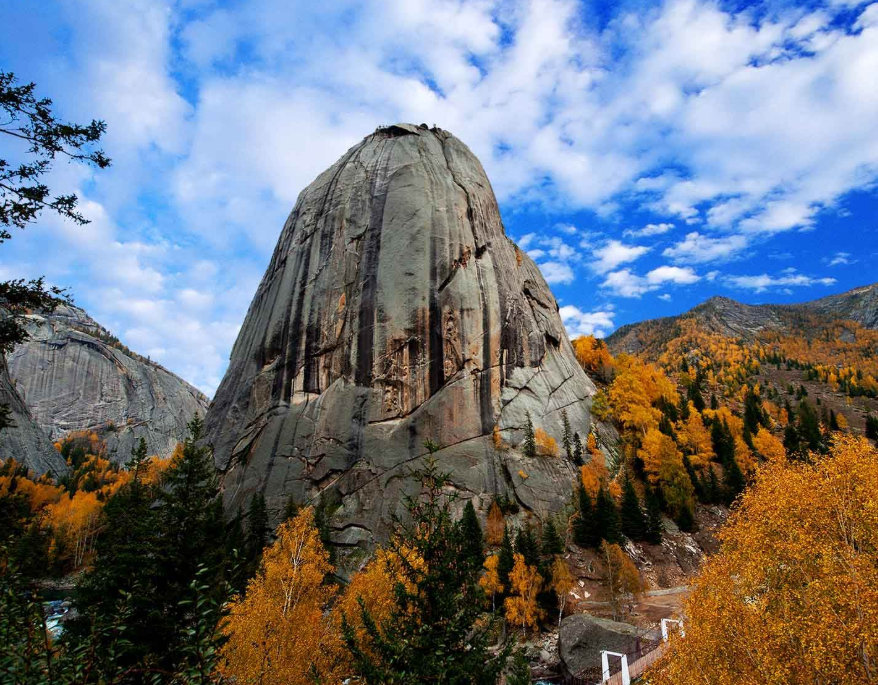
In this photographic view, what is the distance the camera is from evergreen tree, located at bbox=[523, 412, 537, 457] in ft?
152

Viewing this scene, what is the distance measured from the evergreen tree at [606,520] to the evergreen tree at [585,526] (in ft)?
1.32

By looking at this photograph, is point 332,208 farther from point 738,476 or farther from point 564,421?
point 738,476

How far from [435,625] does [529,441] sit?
3666 centimetres

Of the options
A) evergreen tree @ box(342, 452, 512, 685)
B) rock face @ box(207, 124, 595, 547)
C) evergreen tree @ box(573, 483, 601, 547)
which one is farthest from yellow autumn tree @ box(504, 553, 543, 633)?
evergreen tree @ box(342, 452, 512, 685)

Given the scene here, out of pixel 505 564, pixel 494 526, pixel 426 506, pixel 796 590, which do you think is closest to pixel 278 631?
pixel 426 506

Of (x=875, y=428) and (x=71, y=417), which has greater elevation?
(x=71, y=417)

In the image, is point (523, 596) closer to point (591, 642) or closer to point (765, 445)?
point (591, 642)

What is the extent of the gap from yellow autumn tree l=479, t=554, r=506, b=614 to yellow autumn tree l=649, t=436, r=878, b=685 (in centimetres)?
2074

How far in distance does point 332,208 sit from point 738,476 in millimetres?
55696

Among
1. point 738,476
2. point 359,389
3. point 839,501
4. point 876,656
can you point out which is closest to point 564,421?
point 738,476

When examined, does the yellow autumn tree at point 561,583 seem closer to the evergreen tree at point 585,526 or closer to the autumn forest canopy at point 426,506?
the autumn forest canopy at point 426,506

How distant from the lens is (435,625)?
36.6ft

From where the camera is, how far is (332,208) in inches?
2360

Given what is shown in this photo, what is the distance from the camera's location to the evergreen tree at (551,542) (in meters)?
37.5
